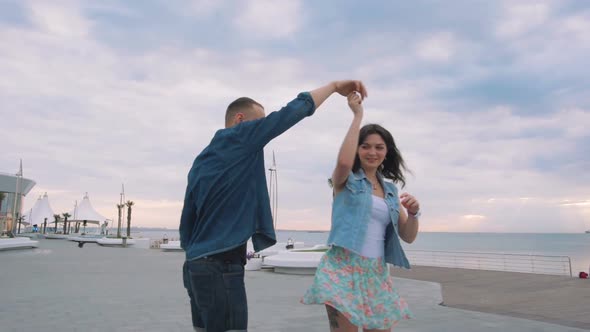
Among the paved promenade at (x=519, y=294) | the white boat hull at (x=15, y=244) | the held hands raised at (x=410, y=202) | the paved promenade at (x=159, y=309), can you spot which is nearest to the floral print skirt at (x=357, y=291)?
Answer: the held hands raised at (x=410, y=202)

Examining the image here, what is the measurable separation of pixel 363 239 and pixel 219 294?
2.78ft

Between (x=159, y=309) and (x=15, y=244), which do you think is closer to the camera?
(x=159, y=309)

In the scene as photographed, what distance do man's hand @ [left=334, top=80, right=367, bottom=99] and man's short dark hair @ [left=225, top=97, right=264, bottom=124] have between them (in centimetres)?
44

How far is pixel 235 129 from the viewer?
6.92ft

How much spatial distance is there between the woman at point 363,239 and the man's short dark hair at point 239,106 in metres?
0.54

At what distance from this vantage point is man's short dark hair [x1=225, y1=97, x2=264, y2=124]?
2289 mm

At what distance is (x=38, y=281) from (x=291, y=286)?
584 cm

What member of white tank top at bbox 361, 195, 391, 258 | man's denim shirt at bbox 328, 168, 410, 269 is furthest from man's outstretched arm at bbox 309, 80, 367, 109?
white tank top at bbox 361, 195, 391, 258

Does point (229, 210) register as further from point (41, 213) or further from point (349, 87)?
point (41, 213)

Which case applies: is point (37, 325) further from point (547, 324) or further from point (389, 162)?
point (547, 324)

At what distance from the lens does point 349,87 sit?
2.39m

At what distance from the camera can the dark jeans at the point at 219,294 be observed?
6.38 feet

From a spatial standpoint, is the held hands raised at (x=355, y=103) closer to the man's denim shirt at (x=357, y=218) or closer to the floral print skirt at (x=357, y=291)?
the man's denim shirt at (x=357, y=218)

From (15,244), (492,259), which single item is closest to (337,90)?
(15,244)
